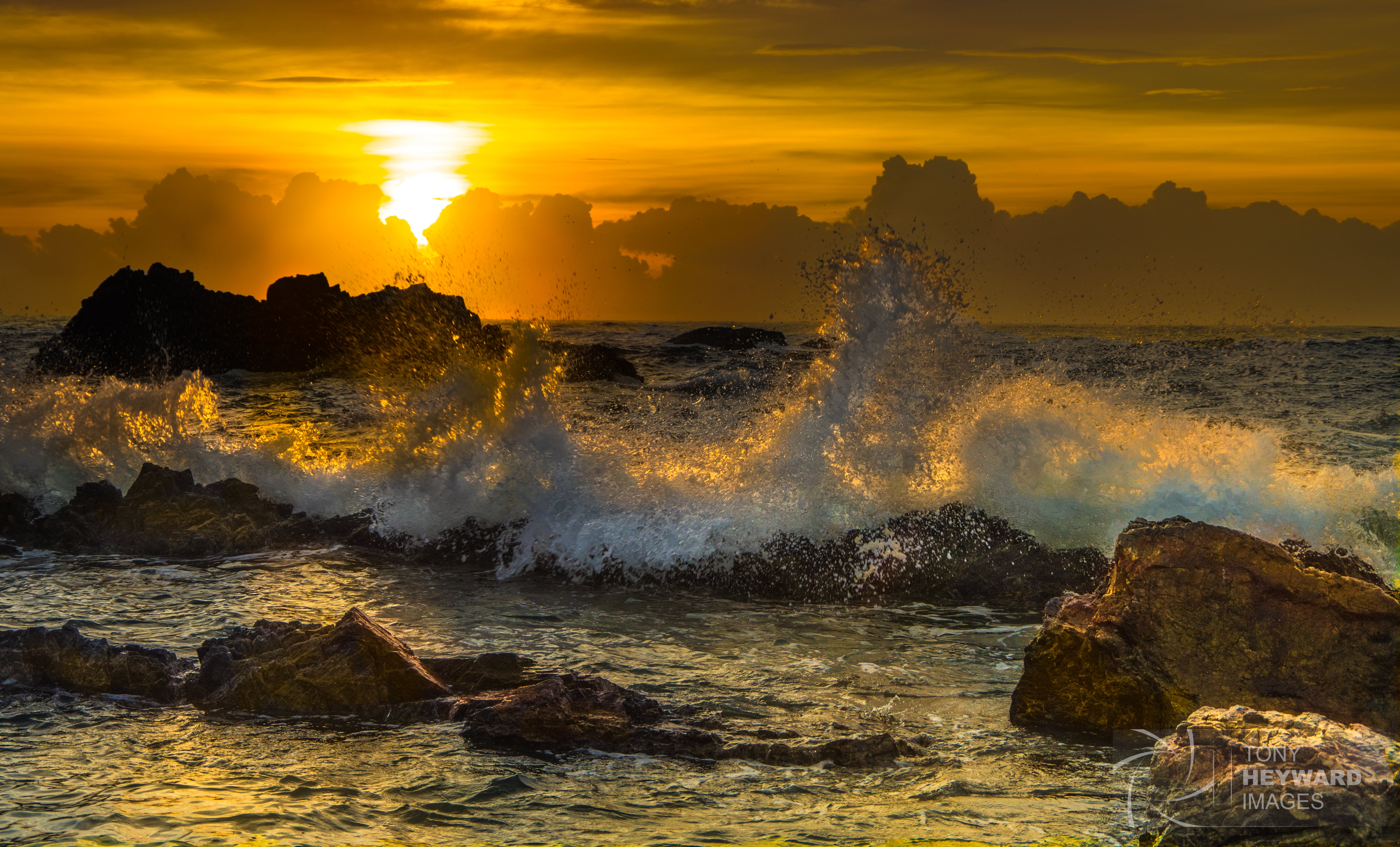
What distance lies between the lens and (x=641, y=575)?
A: 30.0 ft

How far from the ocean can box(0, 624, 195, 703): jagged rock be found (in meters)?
0.17

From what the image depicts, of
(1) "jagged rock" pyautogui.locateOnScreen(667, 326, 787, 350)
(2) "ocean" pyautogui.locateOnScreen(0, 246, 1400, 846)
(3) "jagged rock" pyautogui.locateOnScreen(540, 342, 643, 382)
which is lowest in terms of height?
(2) "ocean" pyautogui.locateOnScreen(0, 246, 1400, 846)

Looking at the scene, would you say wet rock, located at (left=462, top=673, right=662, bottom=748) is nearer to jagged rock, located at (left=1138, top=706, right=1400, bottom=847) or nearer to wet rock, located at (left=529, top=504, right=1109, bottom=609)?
jagged rock, located at (left=1138, top=706, right=1400, bottom=847)

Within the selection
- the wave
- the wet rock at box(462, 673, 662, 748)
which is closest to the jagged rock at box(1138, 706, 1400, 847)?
the wet rock at box(462, 673, 662, 748)

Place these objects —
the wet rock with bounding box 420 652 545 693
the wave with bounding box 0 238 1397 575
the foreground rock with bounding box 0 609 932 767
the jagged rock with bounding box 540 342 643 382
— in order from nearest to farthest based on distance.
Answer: the foreground rock with bounding box 0 609 932 767 → the wet rock with bounding box 420 652 545 693 → the wave with bounding box 0 238 1397 575 → the jagged rock with bounding box 540 342 643 382

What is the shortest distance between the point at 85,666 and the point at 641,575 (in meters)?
4.30

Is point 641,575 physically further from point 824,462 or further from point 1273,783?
point 1273,783

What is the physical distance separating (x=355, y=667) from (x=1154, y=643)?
13.0 feet

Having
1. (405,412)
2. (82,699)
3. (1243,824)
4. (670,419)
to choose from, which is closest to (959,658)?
(1243,824)

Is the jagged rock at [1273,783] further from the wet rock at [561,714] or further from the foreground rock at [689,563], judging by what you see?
the foreground rock at [689,563]

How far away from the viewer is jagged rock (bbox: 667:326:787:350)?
2366 inches

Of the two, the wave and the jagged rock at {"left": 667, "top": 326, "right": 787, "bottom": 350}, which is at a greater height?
the jagged rock at {"left": 667, "top": 326, "right": 787, "bottom": 350}

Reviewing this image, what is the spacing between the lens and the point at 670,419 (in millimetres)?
15953

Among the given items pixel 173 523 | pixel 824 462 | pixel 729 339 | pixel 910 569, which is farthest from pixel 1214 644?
pixel 729 339
